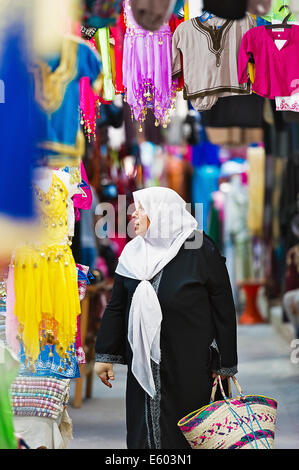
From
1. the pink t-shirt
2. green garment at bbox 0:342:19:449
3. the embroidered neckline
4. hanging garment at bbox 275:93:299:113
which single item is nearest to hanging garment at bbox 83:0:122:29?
the embroidered neckline

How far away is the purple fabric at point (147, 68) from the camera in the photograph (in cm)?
346

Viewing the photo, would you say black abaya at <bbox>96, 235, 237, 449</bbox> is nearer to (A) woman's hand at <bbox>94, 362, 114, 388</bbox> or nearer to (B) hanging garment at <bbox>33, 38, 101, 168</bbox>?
(A) woman's hand at <bbox>94, 362, 114, 388</bbox>

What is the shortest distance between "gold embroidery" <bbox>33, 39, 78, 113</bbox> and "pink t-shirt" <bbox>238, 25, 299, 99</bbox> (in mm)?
1244

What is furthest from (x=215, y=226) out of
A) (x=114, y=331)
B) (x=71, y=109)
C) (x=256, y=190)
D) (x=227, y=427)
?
(x=71, y=109)

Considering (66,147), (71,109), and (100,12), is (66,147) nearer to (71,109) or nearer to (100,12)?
(71,109)

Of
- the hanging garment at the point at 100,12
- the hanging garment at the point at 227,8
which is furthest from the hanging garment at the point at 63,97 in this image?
the hanging garment at the point at 227,8

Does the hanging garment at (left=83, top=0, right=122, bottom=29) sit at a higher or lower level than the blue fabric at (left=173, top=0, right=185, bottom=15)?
lower

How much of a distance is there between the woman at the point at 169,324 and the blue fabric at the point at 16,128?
1.07m

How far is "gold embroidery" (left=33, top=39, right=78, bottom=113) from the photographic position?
240 cm

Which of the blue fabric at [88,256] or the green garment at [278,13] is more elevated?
the green garment at [278,13]

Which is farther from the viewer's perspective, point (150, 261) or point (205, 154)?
point (205, 154)

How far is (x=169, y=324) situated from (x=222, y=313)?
23 cm

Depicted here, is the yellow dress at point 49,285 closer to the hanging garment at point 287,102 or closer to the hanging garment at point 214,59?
the hanging garment at point 214,59

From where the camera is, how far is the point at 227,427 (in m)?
3.04
